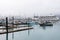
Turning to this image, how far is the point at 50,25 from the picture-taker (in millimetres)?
12906

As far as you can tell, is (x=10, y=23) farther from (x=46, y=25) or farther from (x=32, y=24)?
(x=46, y=25)

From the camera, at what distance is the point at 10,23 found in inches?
413

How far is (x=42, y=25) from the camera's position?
13055mm

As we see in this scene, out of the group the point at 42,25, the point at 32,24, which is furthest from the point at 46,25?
the point at 32,24

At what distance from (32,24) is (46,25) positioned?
119 centimetres

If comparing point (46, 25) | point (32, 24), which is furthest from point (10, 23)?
point (46, 25)

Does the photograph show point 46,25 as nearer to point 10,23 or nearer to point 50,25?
point 50,25

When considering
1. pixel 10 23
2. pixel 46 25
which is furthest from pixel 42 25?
pixel 10 23

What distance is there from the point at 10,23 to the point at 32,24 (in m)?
2.96

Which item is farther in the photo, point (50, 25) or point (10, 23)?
point (50, 25)

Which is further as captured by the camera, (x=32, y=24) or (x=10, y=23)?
(x=32, y=24)

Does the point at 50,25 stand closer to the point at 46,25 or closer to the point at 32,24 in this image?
the point at 46,25

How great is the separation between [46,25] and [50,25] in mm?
363

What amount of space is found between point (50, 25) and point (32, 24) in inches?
59.4
